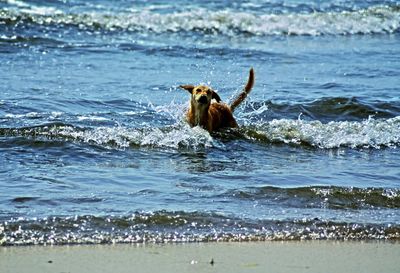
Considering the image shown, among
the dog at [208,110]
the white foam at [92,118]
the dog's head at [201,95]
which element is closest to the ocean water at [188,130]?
the white foam at [92,118]

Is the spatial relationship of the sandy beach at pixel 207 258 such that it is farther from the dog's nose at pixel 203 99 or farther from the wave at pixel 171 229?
the dog's nose at pixel 203 99

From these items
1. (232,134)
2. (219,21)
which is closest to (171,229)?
(232,134)

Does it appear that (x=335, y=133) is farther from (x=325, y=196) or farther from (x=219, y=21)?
(x=219, y=21)

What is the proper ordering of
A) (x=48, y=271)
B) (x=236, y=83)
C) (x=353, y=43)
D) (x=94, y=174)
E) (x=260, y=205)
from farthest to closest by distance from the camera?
(x=353, y=43) < (x=236, y=83) < (x=94, y=174) < (x=260, y=205) < (x=48, y=271)

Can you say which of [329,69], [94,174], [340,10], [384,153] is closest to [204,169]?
[94,174]

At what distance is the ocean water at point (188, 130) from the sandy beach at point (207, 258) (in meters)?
0.20

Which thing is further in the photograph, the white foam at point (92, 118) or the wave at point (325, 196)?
the white foam at point (92, 118)

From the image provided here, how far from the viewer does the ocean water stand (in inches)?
270

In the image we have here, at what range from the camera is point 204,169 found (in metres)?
8.60

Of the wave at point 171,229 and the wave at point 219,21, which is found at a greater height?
the wave at point 219,21

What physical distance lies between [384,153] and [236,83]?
3990 millimetres

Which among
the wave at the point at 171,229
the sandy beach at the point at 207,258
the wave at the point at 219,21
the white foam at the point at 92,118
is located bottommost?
the sandy beach at the point at 207,258

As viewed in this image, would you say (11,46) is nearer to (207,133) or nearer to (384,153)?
(207,133)

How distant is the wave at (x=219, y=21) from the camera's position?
1811cm
